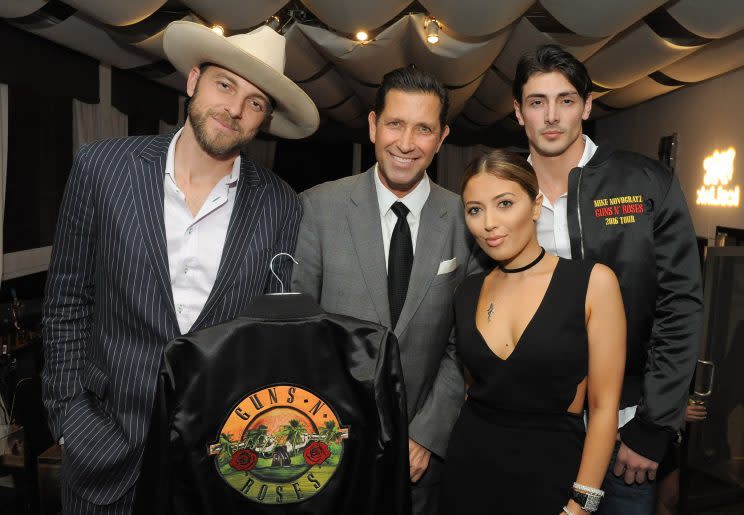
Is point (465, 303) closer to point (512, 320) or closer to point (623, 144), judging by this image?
point (512, 320)

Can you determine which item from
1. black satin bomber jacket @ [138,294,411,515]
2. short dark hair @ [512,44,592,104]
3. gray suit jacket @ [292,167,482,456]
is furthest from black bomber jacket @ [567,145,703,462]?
black satin bomber jacket @ [138,294,411,515]

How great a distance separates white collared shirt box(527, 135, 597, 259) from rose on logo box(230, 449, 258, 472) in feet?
3.43

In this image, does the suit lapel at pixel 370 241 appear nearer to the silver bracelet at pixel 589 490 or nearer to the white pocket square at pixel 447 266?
the white pocket square at pixel 447 266

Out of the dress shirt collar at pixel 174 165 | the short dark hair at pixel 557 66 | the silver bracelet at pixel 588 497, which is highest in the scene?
the short dark hair at pixel 557 66

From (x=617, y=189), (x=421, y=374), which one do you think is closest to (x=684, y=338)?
(x=617, y=189)

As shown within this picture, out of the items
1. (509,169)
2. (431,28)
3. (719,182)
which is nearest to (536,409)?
(509,169)

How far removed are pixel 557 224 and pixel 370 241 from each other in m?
0.57

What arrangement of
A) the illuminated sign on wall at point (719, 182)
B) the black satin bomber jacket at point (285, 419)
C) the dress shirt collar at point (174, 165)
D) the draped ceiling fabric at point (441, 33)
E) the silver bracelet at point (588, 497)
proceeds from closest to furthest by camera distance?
the black satin bomber jacket at point (285, 419) < the silver bracelet at point (588, 497) < the dress shirt collar at point (174, 165) < the draped ceiling fabric at point (441, 33) < the illuminated sign on wall at point (719, 182)

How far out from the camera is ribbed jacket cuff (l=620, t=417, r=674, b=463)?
1.70 meters

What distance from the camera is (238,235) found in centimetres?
175

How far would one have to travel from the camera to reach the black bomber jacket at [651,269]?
5.59 feet

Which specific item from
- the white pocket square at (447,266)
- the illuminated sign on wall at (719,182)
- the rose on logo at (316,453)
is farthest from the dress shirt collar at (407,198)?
the illuminated sign on wall at (719,182)

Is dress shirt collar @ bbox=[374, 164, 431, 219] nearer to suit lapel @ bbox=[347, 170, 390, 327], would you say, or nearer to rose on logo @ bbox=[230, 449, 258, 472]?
suit lapel @ bbox=[347, 170, 390, 327]

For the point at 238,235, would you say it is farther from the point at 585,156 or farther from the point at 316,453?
the point at 585,156
